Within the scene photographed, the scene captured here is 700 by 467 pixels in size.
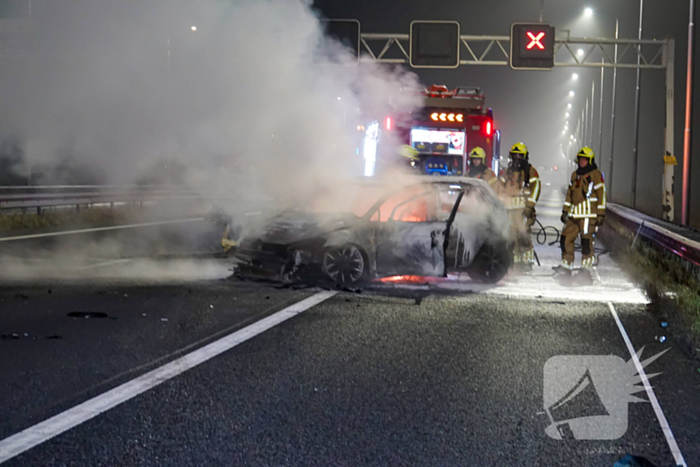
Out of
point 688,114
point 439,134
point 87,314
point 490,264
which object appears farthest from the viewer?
point 439,134

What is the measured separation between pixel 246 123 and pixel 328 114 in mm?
3406

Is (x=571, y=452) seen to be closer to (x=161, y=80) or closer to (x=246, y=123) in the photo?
(x=246, y=123)

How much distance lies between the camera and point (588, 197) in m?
12.9

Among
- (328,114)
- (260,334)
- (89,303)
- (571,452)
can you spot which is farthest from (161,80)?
(571,452)

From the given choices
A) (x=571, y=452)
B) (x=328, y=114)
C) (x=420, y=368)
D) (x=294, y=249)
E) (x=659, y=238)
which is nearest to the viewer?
(x=571, y=452)

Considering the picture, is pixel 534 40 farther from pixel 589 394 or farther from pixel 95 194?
pixel 589 394

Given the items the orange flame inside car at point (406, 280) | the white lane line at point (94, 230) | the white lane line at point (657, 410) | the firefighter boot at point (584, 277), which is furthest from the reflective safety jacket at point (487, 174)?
the white lane line at point (94, 230)

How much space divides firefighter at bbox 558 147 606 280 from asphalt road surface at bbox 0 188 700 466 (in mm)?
2448

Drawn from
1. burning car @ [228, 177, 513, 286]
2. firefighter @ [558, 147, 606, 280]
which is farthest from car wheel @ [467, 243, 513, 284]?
firefighter @ [558, 147, 606, 280]

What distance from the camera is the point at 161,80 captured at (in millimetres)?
28766

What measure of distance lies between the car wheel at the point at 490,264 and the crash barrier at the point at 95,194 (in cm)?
1698

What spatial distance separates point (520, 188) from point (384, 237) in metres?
5.34

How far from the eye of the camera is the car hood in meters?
10.5

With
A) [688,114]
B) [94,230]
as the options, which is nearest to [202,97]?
[94,230]
